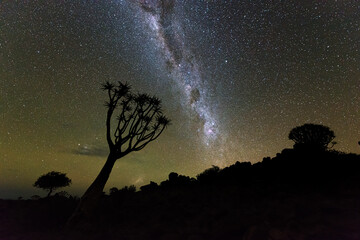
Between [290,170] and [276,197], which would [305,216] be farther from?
[290,170]

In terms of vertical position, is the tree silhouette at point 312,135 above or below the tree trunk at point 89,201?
above

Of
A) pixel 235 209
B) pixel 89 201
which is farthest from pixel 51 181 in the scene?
pixel 235 209

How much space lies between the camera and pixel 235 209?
11898 mm

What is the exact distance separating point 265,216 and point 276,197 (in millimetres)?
2228

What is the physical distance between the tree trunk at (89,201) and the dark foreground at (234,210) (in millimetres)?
437

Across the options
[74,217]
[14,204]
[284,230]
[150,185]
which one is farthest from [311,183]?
[14,204]

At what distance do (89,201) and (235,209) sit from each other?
7081 millimetres

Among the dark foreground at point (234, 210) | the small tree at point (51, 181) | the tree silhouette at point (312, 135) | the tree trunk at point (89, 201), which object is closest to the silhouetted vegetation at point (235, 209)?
the dark foreground at point (234, 210)

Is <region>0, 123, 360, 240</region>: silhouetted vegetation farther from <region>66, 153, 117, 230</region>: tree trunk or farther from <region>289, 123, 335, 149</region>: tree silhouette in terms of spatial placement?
<region>289, 123, 335, 149</region>: tree silhouette

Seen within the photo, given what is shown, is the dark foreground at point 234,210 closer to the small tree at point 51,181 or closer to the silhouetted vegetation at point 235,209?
the silhouetted vegetation at point 235,209

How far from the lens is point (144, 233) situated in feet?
36.0

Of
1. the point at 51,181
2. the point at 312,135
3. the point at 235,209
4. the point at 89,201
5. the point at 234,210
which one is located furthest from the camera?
the point at 51,181

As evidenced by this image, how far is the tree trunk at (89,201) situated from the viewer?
1274 cm

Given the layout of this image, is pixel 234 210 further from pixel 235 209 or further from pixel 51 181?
pixel 51 181
